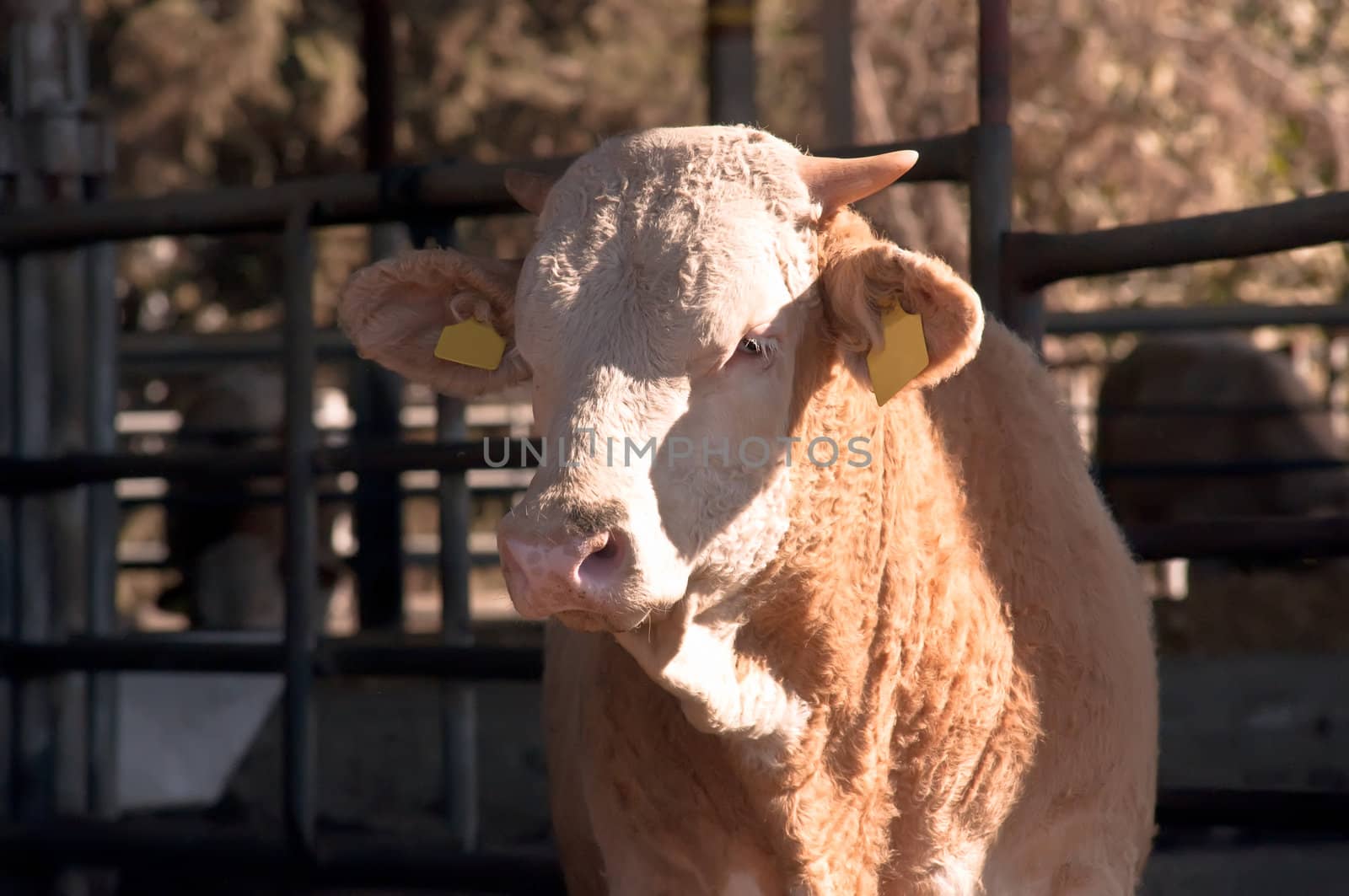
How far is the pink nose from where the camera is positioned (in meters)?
2.08

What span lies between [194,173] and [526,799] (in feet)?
35.7

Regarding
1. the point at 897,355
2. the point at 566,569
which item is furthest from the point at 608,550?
the point at 897,355

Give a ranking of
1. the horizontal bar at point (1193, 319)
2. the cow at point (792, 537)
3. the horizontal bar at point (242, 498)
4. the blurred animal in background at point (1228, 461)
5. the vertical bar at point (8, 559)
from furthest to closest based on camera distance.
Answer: the blurred animal in background at point (1228, 461), the horizontal bar at point (242, 498), the horizontal bar at point (1193, 319), the vertical bar at point (8, 559), the cow at point (792, 537)

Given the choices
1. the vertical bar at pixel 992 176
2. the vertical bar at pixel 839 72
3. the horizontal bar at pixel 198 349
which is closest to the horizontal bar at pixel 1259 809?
the vertical bar at pixel 992 176

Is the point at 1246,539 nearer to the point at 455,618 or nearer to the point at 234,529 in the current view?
the point at 455,618

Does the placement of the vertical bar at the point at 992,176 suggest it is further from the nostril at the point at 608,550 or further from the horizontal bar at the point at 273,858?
the horizontal bar at the point at 273,858

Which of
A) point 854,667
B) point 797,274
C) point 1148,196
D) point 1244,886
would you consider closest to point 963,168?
point 797,274

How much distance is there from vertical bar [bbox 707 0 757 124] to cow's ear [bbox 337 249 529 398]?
2658 mm

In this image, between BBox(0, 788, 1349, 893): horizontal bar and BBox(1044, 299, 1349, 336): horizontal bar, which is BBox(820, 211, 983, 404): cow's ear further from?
BBox(1044, 299, 1349, 336): horizontal bar

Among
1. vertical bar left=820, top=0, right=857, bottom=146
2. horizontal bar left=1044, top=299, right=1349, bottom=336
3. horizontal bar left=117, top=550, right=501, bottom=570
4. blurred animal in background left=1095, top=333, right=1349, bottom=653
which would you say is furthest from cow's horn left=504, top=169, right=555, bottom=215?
vertical bar left=820, top=0, right=857, bottom=146

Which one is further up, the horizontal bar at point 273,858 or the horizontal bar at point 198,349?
the horizontal bar at point 198,349

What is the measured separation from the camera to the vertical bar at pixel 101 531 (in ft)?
13.7

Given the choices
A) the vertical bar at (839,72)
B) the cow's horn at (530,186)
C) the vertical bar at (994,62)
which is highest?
the vertical bar at (839,72)

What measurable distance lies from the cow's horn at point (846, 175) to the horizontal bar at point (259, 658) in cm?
142
